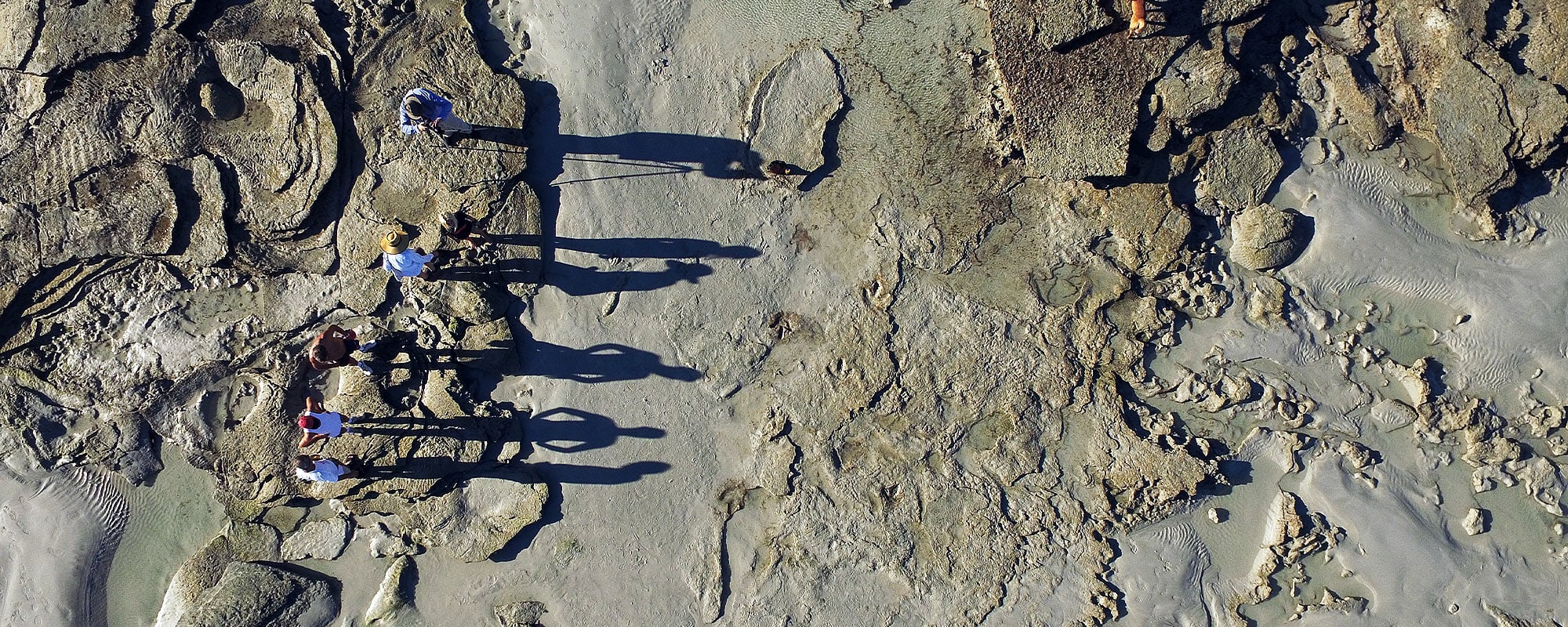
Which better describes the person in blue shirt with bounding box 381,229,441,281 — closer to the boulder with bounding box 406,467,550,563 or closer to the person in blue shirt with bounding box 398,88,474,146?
the person in blue shirt with bounding box 398,88,474,146

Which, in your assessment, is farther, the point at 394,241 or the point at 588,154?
the point at 588,154

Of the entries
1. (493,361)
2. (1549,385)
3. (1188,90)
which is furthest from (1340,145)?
(493,361)

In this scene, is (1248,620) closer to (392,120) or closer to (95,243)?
(392,120)

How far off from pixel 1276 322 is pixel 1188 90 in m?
1.74

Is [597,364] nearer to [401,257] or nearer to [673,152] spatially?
[401,257]

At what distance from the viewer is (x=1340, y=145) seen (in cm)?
558

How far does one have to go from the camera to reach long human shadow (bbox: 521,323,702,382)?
5430 millimetres

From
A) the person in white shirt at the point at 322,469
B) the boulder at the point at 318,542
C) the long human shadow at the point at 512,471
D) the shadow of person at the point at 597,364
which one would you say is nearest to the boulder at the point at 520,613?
the long human shadow at the point at 512,471

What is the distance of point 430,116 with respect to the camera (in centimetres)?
505

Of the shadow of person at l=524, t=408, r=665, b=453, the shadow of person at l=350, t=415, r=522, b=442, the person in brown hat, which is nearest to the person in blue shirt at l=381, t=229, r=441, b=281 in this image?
the person in brown hat

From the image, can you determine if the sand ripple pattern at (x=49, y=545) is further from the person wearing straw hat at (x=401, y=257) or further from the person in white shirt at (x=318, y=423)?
the person wearing straw hat at (x=401, y=257)

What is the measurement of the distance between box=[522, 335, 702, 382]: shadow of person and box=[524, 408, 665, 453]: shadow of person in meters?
0.25

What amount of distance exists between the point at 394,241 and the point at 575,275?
1.14 meters

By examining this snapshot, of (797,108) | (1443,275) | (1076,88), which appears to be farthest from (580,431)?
(1443,275)
